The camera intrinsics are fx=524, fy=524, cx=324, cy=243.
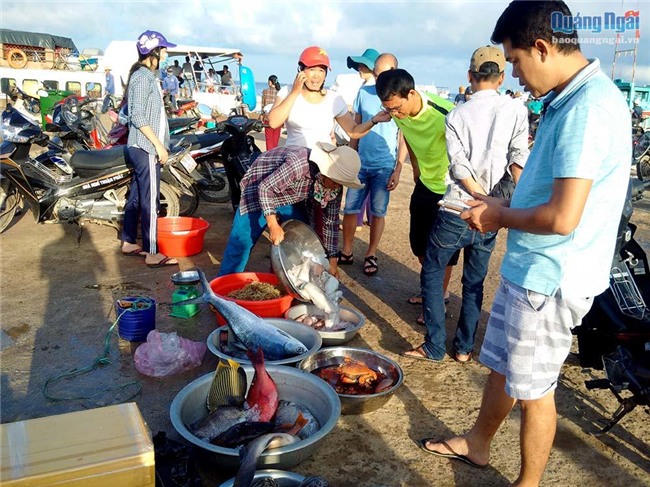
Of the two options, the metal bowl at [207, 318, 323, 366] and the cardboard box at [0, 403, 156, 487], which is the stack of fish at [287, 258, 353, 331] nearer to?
the metal bowl at [207, 318, 323, 366]

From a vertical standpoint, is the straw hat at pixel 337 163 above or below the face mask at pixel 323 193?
above

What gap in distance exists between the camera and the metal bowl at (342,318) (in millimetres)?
3893

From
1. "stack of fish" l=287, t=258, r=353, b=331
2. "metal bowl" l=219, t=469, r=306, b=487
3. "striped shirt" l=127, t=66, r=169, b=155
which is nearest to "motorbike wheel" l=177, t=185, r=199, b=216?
"striped shirt" l=127, t=66, r=169, b=155

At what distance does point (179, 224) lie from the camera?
238 inches

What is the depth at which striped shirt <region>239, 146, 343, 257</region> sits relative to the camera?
3.93 m

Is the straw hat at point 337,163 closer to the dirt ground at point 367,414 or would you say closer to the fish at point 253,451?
the dirt ground at point 367,414

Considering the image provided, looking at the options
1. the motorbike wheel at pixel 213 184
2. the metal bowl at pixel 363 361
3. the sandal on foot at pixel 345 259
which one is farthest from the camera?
the motorbike wheel at pixel 213 184

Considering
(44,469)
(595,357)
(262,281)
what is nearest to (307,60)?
(262,281)

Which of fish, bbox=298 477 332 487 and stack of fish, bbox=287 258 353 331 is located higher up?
stack of fish, bbox=287 258 353 331

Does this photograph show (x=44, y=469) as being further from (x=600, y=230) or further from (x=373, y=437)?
(x=600, y=230)

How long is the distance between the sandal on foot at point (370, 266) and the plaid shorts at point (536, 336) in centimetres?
330

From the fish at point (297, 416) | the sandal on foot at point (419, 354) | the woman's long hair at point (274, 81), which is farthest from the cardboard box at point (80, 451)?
the woman's long hair at point (274, 81)

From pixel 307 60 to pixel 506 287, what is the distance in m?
2.83

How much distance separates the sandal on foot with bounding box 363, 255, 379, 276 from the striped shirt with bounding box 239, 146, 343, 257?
103cm
